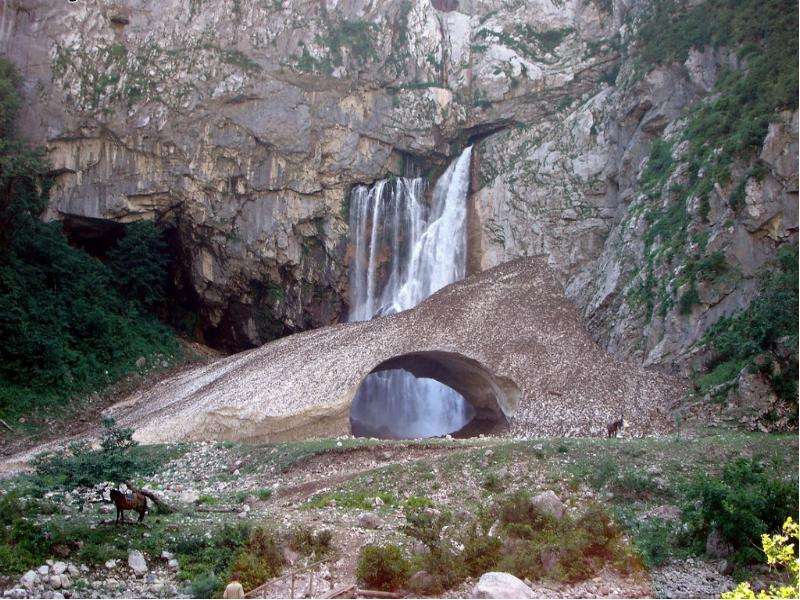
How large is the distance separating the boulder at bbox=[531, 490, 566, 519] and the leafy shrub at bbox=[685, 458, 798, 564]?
6.93ft

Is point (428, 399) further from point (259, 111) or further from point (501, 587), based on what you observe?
point (501, 587)

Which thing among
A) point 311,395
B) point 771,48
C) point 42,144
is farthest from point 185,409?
point 771,48

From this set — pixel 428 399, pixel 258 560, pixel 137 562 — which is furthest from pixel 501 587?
pixel 428 399

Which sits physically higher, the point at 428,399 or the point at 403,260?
the point at 403,260

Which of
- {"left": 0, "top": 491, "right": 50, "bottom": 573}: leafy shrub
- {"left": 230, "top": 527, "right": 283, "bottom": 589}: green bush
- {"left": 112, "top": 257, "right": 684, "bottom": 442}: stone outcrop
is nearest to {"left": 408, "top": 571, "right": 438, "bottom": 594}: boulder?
{"left": 230, "top": 527, "right": 283, "bottom": 589}: green bush

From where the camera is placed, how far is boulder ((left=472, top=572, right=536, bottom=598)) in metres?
9.48

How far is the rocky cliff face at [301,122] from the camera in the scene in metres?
35.6

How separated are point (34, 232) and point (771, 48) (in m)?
30.4

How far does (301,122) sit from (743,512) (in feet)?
100

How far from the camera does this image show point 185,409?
2523cm

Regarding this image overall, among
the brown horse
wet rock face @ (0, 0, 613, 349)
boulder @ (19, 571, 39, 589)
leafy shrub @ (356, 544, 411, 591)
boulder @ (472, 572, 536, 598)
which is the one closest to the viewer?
boulder @ (472, 572, 536, 598)

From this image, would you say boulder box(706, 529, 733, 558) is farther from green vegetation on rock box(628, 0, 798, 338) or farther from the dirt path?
green vegetation on rock box(628, 0, 798, 338)

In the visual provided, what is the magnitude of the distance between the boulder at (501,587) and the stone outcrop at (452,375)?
12.7 metres

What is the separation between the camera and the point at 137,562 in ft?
37.5
